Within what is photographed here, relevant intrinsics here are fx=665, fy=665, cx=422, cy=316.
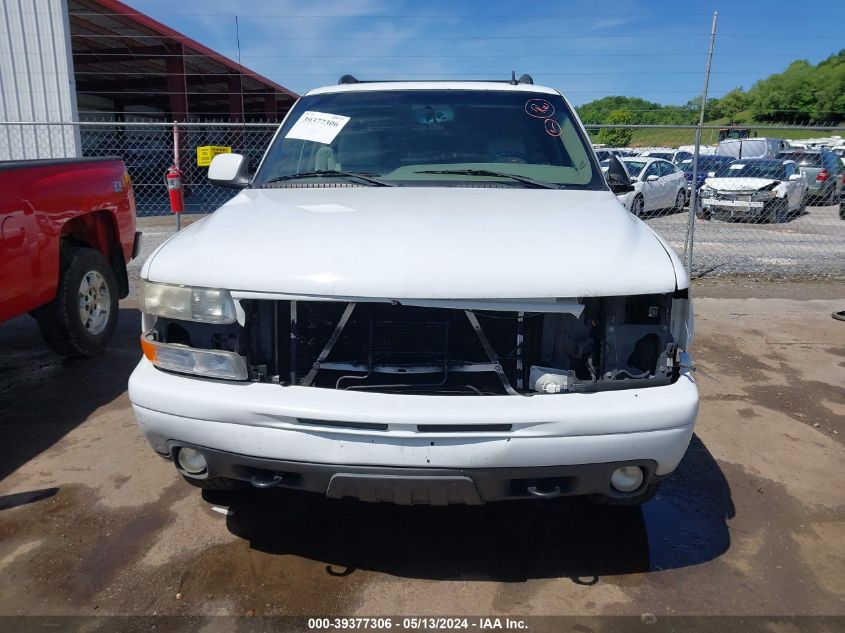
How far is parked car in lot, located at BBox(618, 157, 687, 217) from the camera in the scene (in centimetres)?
1438

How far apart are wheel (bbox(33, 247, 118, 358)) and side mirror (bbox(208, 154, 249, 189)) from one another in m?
1.72

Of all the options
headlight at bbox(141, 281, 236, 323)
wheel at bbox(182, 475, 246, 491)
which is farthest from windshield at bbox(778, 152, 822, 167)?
headlight at bbox(141, 281, 236, 323)

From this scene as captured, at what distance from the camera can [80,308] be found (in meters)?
4.89

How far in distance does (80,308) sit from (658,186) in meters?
→ 13.3

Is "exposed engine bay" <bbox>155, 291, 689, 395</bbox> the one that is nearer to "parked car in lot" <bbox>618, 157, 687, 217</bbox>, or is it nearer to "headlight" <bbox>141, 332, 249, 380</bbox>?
"headlight" <bbox>141, 332, 249, 380</bbox>

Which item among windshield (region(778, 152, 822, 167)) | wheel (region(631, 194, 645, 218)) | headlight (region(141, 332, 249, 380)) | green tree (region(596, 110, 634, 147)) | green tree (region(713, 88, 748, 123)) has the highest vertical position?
green tree (region(713, 88, 748, 123))

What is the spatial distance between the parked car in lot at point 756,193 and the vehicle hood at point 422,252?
1033cm

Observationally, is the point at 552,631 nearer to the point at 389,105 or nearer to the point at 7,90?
the point at 389,105

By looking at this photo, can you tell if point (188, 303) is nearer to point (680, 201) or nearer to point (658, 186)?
point (658, 186)

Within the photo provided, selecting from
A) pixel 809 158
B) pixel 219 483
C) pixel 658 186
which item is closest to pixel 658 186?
pixel 658 186

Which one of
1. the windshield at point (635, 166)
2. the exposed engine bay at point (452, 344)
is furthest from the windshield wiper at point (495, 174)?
the windshield at point (635, 166)

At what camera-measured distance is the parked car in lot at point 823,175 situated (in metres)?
14.8

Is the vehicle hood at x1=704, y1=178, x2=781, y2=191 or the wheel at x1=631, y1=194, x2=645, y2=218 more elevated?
the vehicle hood at x1=704, y1=178, x2=781, y2=191

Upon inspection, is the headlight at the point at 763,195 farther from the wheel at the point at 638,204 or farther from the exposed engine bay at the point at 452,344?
the exposed engine bay at the point at 452,344
